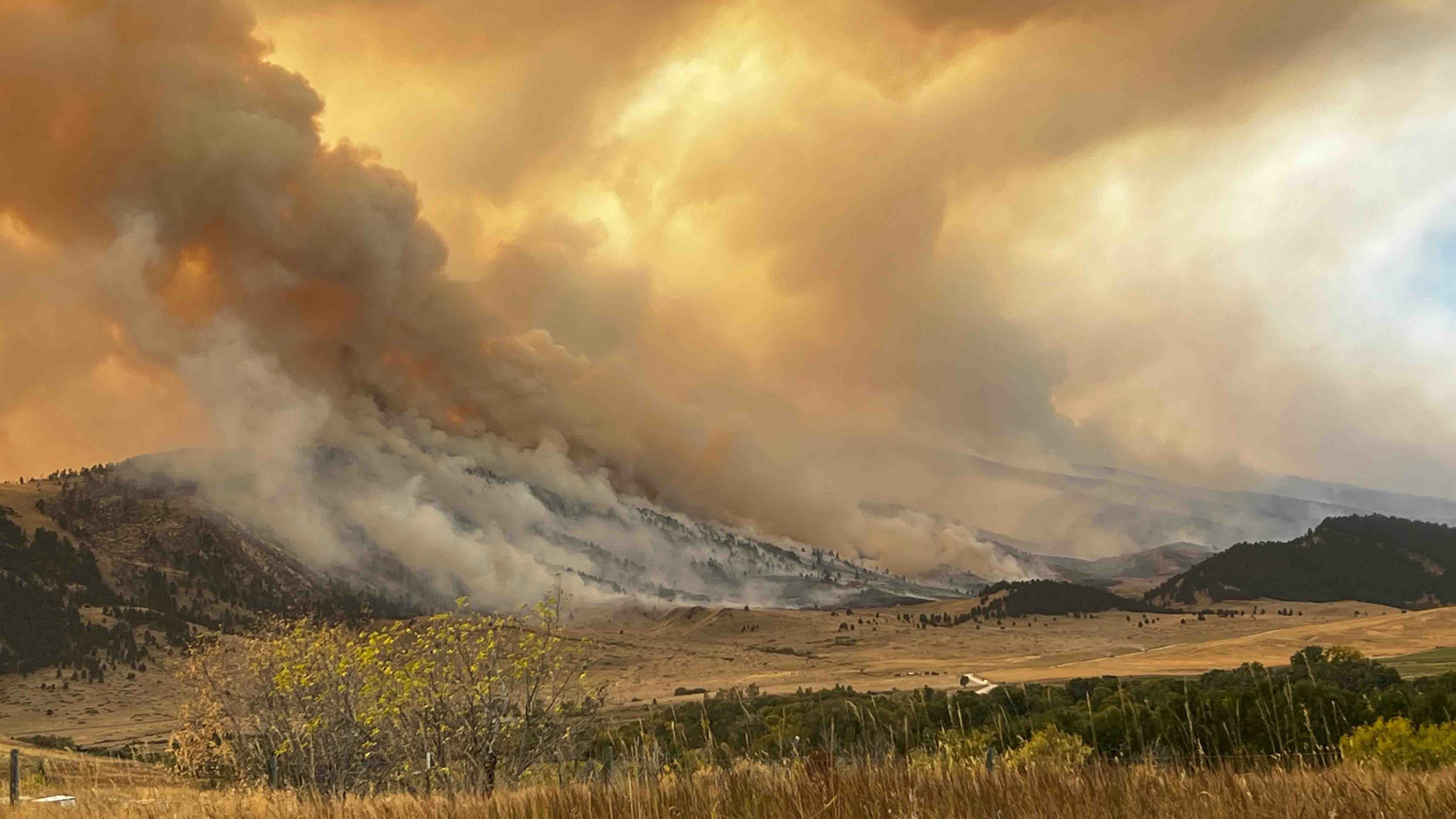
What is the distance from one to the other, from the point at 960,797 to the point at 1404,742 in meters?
30.1

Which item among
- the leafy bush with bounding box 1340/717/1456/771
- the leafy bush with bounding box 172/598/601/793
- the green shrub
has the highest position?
the leafy bush with bounding box 172/598/601/793

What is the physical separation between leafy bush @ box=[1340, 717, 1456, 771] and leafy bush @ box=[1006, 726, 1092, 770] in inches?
323

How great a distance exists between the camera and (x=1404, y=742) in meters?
30.3

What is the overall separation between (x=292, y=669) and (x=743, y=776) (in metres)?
20.6

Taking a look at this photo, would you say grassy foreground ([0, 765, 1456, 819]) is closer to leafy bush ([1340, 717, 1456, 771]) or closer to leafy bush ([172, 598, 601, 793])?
leafy bush ([172, 598, 601, 793])

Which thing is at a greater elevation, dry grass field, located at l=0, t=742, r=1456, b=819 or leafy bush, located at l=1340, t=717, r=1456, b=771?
dry grass field, located at l=0, t=742, r=1456, b=819

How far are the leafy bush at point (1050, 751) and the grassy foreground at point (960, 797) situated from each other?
30cm

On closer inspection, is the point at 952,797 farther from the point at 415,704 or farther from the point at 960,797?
the point at 415,704

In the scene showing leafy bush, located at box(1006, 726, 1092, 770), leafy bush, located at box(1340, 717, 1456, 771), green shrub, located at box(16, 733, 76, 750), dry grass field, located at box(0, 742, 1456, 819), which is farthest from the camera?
green shrub, located at box(16, 733, 76, 750)

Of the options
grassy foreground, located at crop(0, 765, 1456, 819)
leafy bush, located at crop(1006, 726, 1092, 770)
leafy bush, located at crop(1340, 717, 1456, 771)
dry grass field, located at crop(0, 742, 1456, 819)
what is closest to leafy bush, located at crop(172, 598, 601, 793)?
dry grass field, located at crop(0, 742, 1456, 819)

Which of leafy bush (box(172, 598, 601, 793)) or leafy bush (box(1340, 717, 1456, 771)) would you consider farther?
leafy bush (box(1340, 717, 1456, 771))

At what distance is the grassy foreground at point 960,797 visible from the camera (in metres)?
7.64

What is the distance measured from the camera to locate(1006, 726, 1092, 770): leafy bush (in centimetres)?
994

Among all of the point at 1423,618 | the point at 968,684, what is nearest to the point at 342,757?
the point at 968,684
